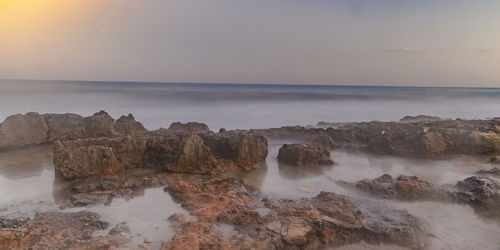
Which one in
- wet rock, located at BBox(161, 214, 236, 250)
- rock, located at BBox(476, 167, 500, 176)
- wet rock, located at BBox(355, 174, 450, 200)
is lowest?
wet rock, located at BBox(161, 214, 236, 250)

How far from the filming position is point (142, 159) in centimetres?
691

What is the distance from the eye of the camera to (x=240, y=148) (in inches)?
279

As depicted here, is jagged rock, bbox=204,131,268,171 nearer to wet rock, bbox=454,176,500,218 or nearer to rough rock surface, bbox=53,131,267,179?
rough rock surface, bbox=53,131,267,179

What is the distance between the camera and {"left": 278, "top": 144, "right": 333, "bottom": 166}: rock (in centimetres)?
748

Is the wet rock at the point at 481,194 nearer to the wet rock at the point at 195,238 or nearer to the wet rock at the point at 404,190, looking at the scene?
the wet rock at the point at 404,190

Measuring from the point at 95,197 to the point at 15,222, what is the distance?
119 cm

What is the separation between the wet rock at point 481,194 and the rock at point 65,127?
9.05m

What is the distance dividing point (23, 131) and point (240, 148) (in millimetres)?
5771

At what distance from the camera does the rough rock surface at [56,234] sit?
3.49m

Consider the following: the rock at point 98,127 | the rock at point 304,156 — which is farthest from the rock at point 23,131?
the rock at point 304,156

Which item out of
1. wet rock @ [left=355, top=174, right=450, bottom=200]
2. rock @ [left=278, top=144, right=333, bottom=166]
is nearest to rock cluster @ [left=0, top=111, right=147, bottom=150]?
rock @ [left=278, top=144, right=333, bottom=166]

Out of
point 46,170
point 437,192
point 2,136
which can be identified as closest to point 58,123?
point 2,136

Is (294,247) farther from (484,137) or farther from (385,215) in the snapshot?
(484,137)

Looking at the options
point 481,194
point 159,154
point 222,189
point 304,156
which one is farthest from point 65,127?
point 481,194
